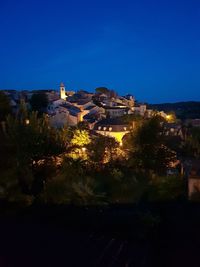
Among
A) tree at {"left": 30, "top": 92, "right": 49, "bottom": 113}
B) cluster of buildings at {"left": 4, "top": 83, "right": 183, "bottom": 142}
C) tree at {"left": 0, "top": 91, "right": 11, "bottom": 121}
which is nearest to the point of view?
tree at {"left": 0, "top": 91, "right": 11, "bottom": 121}

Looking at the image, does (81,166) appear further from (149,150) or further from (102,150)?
(149,150)

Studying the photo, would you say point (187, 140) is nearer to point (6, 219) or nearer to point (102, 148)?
point (102, 148)

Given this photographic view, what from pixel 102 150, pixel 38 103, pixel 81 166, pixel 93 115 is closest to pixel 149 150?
pixel 102 150

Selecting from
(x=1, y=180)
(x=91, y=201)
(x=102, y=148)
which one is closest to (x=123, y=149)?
(x=102, y=148)

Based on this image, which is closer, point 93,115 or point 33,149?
point 33,149

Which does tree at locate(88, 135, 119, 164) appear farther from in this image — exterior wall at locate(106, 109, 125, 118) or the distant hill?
the distant hill

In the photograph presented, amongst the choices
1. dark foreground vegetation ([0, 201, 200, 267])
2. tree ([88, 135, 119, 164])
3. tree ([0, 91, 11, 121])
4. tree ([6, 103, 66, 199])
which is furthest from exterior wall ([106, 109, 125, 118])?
dark foreground vegetation ([0, 201, 200, 267])

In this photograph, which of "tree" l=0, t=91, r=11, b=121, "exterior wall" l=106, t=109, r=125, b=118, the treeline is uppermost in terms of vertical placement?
"exterior wall" l=106, t=109, r=125, b=118

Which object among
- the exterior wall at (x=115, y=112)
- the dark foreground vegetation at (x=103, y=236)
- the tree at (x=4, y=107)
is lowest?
the dark foreground vegetation at (x=103, y=236)

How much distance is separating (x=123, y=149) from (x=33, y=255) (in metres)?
18.7

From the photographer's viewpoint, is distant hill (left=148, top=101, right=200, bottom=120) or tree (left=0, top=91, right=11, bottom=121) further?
distant hill (left=148, top=101, right=200, bottom=120)

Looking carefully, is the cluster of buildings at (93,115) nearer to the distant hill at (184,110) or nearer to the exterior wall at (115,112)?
the exterior wall at (115,112)

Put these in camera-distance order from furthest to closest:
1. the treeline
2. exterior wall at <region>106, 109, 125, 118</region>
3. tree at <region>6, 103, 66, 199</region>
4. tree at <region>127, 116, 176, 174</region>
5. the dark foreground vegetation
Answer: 1. exterior wall at <region>106, 109, 125, 118</region>
2. tree at <region>127, 116, 176, 174</region>
3. tree at <region>6, 103, 66, 199</region>
4. the treeline
5. the dark foreground vegetation

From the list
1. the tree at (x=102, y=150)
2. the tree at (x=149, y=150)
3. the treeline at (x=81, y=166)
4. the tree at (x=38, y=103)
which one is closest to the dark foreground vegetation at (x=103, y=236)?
the treeline at (x=81, y=166)
